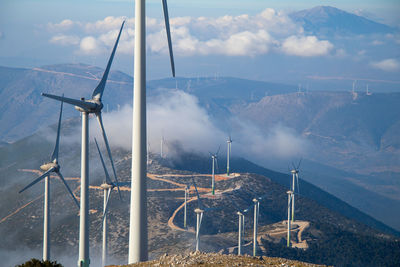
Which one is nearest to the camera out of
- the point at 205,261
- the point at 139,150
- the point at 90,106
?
the point at 139,150

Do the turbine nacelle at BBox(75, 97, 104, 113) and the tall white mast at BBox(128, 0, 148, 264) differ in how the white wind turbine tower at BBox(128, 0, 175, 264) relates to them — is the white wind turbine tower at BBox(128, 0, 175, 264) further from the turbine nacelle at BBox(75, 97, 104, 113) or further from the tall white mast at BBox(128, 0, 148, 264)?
the turbine nacelle at BBox(75, 97, 104, 113)

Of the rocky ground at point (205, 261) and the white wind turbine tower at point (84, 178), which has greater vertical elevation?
the white wind turbine tower at point (84, 178)

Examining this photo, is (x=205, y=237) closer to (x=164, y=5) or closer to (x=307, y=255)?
(x=307, y=255)

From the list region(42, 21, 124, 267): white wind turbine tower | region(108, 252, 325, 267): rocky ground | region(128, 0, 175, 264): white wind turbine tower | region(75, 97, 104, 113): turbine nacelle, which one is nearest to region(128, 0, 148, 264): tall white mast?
region(128, 0, 175, 264): white wind turbine tower

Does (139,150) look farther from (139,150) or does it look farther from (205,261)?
(205,261)

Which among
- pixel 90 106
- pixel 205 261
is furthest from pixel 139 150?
pixel 205 261

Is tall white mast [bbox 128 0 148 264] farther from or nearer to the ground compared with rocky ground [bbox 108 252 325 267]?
farther from the ground

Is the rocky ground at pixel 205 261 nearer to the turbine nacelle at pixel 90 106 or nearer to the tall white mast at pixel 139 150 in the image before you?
the tall white mast at pixel 139 150

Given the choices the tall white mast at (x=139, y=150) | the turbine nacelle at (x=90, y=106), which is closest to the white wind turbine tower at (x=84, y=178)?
the turbine nacelle at (x=90, y=106)

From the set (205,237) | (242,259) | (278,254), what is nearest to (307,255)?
(278,254)

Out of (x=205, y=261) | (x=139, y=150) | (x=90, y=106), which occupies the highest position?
(x=90, y=106)
